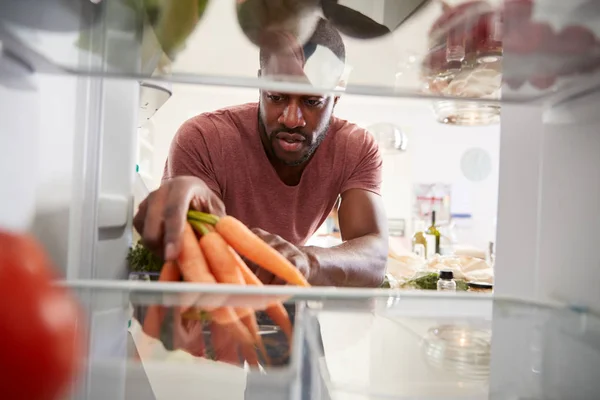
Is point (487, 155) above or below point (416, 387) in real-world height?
above

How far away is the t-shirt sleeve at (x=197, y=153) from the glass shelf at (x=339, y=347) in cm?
17

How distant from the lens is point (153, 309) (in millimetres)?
417

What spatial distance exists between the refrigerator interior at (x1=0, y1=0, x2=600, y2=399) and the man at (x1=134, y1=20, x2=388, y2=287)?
0.07 feet

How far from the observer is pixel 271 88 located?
1.35 ft

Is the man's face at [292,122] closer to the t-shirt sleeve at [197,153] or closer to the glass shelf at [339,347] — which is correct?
the t-shirt sleeve at [197,153]

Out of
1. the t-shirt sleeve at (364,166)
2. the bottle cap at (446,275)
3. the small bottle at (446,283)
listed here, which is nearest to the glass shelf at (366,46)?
the t-shirt sleeve at (364,166)

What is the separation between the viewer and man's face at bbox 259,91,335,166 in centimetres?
65

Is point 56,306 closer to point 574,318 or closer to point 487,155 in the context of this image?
point 574,318

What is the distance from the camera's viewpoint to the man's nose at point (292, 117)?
65 centimetres

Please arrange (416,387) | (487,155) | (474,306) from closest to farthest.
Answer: (416,387) → (474,306) → (487,155)

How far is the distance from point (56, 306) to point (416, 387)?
26 cm

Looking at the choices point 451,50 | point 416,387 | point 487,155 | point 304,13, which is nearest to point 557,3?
point 451,50

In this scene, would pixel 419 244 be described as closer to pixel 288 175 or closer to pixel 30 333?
pixel 288 175

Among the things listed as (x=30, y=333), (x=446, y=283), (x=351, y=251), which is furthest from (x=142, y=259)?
(x=446, y=283)
